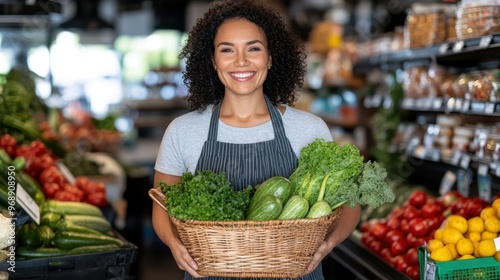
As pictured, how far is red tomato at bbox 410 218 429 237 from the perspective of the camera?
3920 millimetres

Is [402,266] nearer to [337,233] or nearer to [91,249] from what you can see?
[337,233]

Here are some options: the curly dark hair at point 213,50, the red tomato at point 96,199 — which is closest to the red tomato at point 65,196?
the red tomato at point 96,199

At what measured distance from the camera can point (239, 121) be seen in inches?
116

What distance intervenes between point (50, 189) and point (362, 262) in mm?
1822

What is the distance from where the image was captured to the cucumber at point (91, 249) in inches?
137

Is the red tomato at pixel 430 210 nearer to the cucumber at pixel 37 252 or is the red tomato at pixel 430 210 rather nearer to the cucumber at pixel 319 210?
the cucumber at pixel 319 210

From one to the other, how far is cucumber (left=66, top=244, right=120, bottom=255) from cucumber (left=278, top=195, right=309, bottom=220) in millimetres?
1373

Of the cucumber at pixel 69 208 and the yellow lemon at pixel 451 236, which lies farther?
the cucumber at pixel 69 208

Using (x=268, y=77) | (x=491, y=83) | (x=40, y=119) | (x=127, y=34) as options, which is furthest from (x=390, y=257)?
(x=127, y=34)

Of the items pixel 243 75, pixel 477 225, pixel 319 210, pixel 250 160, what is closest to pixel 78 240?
pixel 250 160

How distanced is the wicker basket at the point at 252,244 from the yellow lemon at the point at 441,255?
741mm

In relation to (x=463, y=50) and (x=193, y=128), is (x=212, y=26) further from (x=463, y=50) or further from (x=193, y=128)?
(x=463, y=50)

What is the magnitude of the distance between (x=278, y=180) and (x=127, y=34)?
36.0ft

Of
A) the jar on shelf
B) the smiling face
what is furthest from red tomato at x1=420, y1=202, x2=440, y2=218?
the smiling face
